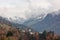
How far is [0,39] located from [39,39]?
7912 cm

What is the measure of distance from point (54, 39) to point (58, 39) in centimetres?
507

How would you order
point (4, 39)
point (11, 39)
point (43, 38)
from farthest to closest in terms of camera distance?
point (43, 38), point (11, 39), point (4, 39)

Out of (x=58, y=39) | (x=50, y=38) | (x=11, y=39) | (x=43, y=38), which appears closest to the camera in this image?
(x=11, y=39)

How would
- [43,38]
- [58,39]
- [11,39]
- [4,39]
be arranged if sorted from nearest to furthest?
[4,39] → [11,39] → [58,39] → [43,38]

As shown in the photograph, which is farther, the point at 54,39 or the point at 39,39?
the point at 39,39

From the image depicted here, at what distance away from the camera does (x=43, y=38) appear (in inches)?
7495

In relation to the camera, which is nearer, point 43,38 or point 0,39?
Answer: point 0,39

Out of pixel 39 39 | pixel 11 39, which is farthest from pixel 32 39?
pixel 11 39

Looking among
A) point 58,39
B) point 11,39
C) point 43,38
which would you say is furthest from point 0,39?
point 43,38

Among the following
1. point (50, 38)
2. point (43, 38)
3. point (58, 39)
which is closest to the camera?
point (58, 39)

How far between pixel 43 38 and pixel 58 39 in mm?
43038

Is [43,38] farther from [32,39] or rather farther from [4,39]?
[4,39]

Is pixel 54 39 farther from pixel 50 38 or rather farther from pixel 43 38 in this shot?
pixel 43 38

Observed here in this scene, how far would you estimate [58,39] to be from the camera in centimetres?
14800
